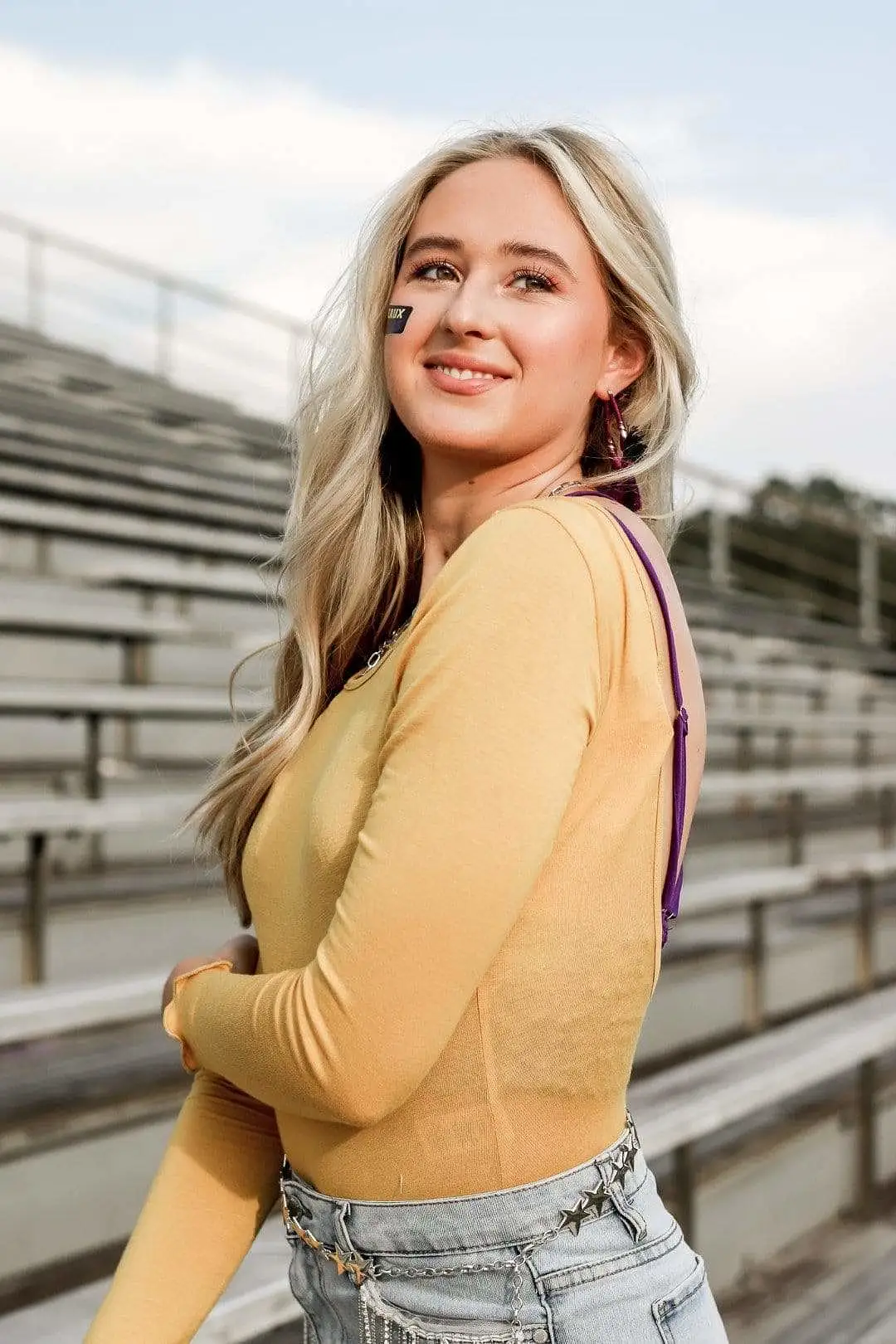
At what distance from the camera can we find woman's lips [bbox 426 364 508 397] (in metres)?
0.87

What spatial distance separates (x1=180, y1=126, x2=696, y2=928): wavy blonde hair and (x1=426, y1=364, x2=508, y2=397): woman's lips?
0.09 m

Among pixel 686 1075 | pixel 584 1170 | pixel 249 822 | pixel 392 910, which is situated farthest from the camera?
pixel 686 1075

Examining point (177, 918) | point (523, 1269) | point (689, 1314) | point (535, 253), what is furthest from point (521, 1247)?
point (177, 918)

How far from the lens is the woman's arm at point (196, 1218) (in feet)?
2.77

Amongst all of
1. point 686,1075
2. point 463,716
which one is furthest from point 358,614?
point 686,1075

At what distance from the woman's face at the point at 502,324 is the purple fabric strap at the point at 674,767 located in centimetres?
10

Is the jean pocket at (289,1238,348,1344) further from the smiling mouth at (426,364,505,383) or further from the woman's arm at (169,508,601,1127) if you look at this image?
the smiling mouth at (426,364,505,383)

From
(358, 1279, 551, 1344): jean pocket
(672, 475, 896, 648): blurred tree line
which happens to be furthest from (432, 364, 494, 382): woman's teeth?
(672, 475, 896, 648): blurred tree line

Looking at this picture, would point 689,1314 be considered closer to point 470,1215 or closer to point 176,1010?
point 470,1215

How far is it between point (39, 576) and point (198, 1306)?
323 centimetres

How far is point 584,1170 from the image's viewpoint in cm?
78

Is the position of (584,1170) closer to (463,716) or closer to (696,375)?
(463,716)

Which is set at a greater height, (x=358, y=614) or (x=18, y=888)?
(x=358, y=614)

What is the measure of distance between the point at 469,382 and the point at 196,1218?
1.84 feet
